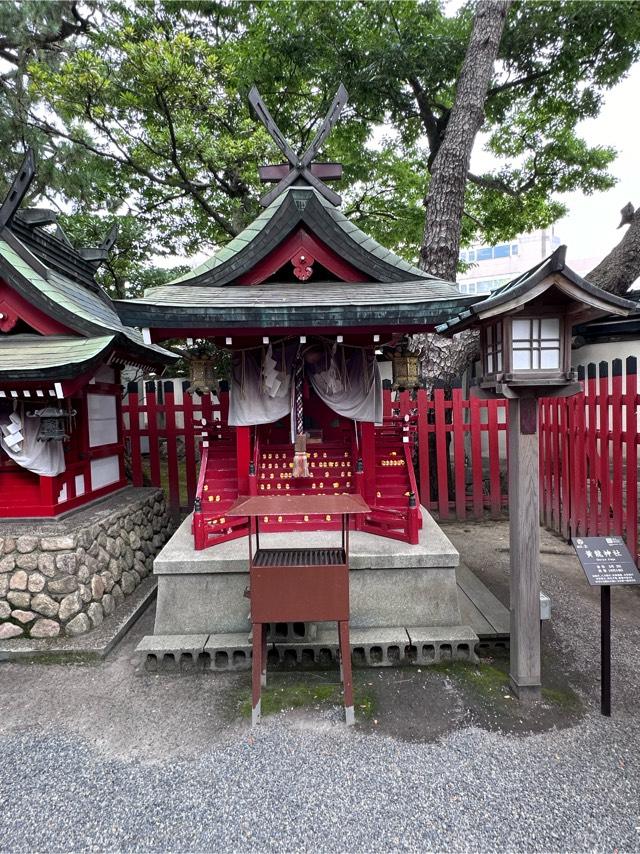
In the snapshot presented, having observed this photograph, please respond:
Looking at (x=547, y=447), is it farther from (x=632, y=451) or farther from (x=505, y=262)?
(x=505, y=262)

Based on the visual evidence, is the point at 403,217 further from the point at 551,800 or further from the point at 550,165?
the point at 551,800

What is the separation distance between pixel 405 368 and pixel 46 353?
4.78 m

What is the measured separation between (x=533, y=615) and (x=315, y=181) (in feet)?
20.1

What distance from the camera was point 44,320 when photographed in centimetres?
599

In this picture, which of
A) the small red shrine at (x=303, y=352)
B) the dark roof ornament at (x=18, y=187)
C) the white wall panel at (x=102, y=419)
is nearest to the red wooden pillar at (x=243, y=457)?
the small red shrine at (x=303, y=352)

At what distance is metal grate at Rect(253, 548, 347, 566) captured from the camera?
3938mm

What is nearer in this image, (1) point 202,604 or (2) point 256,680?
(2) point 256,680

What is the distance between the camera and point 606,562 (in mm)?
3832

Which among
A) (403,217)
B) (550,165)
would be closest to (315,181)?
(403,217)

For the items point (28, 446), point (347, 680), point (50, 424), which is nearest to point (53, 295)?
point (50, 424)

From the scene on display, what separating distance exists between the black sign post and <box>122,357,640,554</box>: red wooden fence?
8.87ft

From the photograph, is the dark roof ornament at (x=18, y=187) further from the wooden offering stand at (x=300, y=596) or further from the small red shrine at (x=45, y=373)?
the wooden offering stand at (x=300, y=596)

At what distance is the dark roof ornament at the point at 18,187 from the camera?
5.65 metres

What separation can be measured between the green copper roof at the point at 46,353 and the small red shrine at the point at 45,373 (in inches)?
0.5
